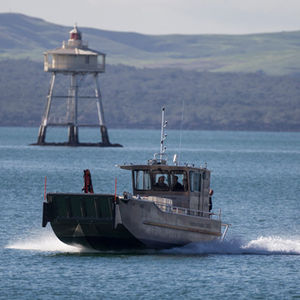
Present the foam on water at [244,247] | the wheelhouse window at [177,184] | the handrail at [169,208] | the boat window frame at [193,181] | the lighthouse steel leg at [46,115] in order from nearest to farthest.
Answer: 1. the handrail at [169,208]
2. the foam on water at [244,247]
3. the wheelhouse window at [177,184]
4. the boat window frame at [193,181]
5. the lighthouse steel leg at [46,115]

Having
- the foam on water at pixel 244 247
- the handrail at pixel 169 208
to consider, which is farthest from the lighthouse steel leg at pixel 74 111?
the handrail at pixel 169 208

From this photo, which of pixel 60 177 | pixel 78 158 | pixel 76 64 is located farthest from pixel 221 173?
pixel 76 64

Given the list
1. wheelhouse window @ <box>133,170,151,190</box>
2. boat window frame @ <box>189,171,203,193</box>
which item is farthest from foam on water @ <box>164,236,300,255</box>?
wheelhouse window @ <box>133,170,151,190</box>

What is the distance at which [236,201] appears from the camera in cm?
6312

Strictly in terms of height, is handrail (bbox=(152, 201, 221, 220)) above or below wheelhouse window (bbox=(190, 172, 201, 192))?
below

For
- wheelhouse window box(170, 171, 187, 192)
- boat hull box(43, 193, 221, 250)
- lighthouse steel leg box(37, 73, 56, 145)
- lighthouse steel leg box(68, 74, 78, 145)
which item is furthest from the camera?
lighthouse steel leg box(37, 73, 56, 145)

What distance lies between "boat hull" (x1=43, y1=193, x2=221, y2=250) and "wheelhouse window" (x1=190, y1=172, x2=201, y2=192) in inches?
70.1

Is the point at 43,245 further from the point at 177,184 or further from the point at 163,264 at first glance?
the point at 163,264

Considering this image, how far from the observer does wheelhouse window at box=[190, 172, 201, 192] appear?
3872 cm

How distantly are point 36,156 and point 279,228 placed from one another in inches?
3110

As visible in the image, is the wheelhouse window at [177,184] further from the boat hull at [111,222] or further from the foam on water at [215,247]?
the foam on water at [215,247]

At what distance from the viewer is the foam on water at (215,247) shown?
125 feet

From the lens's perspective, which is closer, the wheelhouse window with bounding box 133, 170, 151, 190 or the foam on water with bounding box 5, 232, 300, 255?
the foam on water with bounding box 5, 232, 300, 255

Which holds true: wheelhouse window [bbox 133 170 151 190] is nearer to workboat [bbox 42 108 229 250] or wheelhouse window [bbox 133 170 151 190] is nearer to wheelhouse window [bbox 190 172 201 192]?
workboat [bbox 42 108 229 250]
